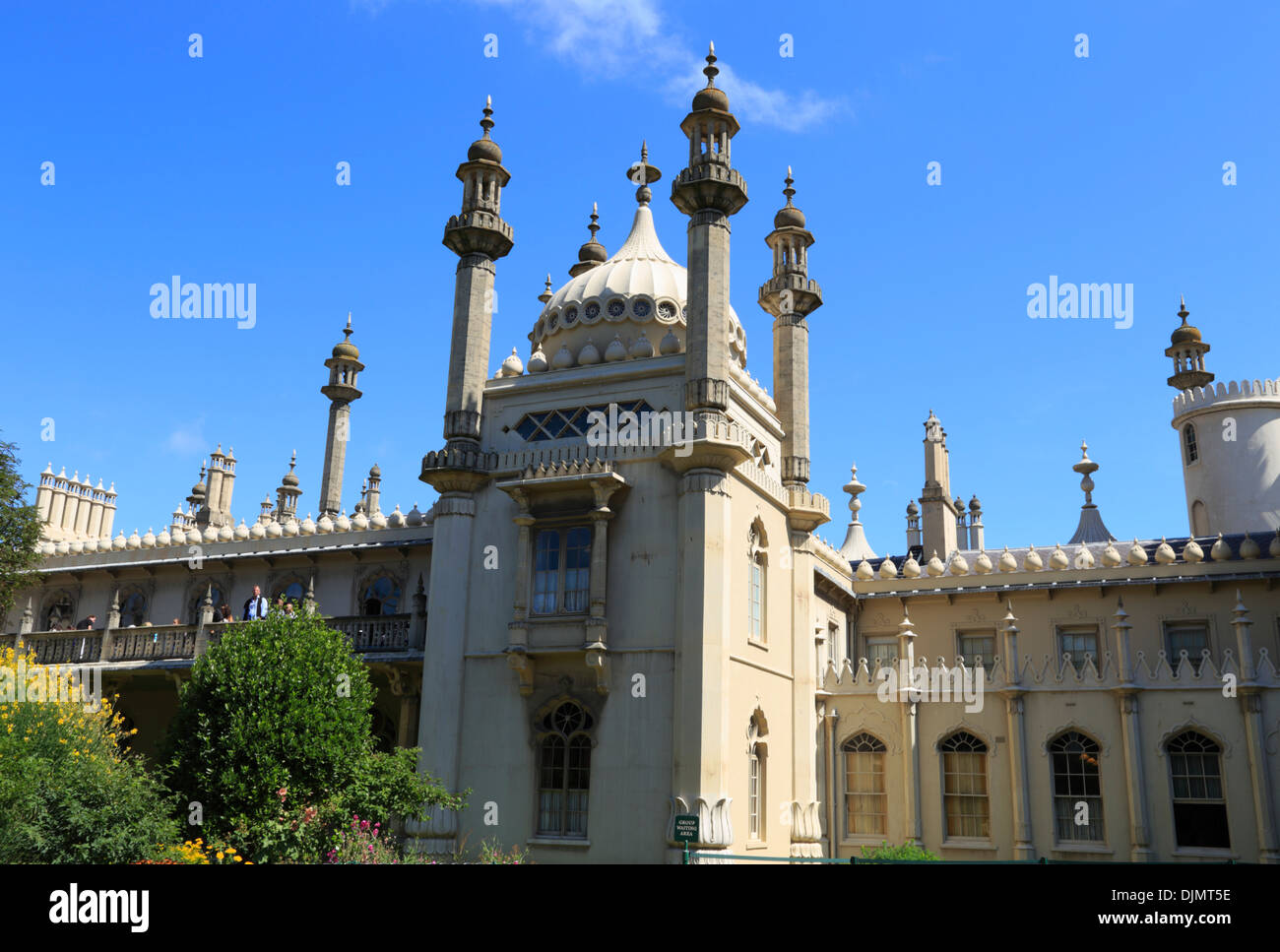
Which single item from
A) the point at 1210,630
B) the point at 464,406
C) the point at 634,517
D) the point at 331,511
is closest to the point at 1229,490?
the point at 1210,630

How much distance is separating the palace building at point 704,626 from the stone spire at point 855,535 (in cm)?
1045

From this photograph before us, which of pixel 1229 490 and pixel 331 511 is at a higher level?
pixel 1229 490

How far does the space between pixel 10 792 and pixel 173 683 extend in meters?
13.8

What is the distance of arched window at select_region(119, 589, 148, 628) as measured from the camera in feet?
101

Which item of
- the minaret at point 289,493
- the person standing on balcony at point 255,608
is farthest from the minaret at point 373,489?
the person standing on balcony at point 255,608

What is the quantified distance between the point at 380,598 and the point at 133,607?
345 inches

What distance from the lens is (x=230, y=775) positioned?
17.4 m

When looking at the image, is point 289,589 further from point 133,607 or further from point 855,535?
point 855,535

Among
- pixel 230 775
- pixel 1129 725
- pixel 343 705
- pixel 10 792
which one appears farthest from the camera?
pixel 1129 725

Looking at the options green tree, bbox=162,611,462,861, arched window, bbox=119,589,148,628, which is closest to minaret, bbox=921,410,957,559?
green tree, bbox=162,611,462,861

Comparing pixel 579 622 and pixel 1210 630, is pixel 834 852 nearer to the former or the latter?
pixel 579 622

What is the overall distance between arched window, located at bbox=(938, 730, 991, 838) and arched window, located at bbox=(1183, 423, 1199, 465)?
20.5 m

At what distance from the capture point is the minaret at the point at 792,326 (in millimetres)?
26188

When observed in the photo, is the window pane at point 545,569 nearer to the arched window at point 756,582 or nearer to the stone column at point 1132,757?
the arched window at point 756,582
